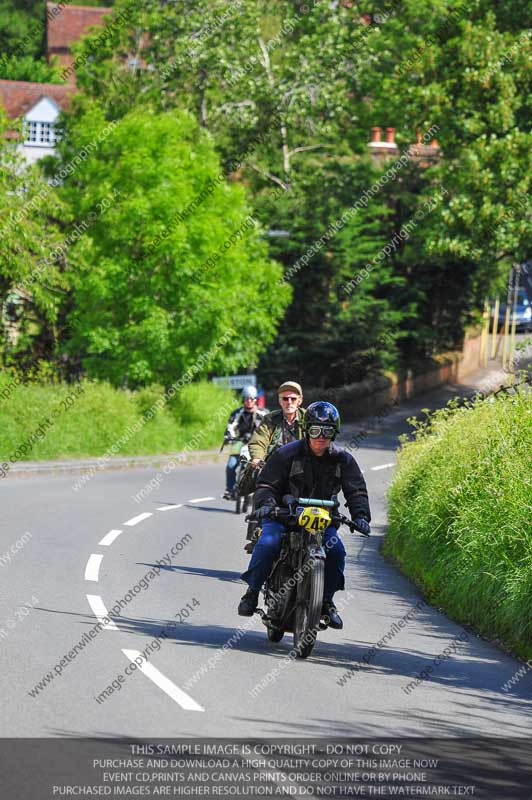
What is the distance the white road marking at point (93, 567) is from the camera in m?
13.3

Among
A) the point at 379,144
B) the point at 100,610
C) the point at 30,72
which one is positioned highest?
the point at 30,72

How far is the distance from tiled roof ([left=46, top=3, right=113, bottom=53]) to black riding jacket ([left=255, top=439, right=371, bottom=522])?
231 ft

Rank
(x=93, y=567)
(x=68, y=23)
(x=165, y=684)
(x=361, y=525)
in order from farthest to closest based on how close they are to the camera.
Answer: (x=68, y=23) → (x=93, y=567) → (x=361, y=525) → (x=165, y=684)

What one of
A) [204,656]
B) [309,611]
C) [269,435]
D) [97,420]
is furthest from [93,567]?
[97,420]

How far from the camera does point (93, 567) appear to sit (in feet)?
45.9

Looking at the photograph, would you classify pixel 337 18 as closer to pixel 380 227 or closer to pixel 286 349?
pixel 380 227

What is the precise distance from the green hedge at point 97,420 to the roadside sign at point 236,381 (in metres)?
2.51

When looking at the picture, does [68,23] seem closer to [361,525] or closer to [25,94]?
[25,94]

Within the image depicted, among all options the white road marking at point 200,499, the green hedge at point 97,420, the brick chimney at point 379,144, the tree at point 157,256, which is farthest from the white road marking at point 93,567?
the brick chimney at point 379,144

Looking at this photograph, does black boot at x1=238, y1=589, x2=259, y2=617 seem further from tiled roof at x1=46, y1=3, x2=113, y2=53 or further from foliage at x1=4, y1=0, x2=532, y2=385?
tiled roof at x1=46, y1=3, x2=113, y2=53

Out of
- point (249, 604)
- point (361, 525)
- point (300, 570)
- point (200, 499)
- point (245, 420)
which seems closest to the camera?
point (300, 570)

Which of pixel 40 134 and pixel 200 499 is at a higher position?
pixel 40 134

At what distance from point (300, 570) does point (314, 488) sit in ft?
2.07

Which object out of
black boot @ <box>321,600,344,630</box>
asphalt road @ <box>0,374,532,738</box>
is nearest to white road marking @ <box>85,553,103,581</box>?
asphalt road @ <box>0,374,532,738</box>
